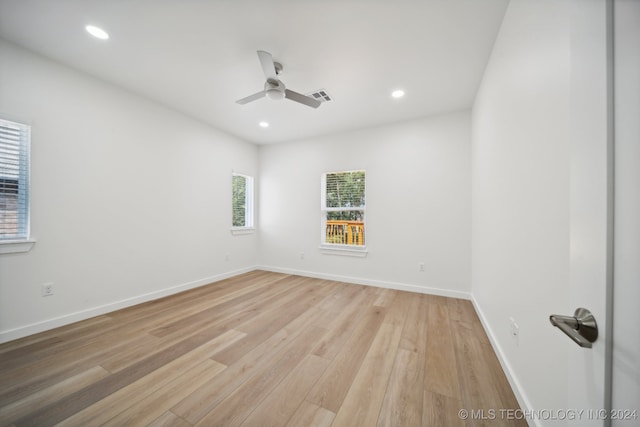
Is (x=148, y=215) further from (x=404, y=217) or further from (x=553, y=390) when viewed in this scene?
(x=553, y=390)

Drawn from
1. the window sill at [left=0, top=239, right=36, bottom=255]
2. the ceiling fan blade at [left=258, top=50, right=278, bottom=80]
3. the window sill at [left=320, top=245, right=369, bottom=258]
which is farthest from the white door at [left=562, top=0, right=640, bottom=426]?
the window sill at [left=0, top=239, right=36, bottom=255]

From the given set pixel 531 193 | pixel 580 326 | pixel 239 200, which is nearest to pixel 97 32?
pixel 239 200

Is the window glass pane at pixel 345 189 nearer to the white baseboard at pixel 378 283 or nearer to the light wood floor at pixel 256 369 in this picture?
the white baseboard at pixel 378 283

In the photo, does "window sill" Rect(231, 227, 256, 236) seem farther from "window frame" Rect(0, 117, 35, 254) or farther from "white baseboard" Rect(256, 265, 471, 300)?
"window frame" Rect(0, 117, 35, 254)

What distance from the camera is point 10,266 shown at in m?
1.99

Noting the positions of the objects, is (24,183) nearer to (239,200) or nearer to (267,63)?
(267,63)

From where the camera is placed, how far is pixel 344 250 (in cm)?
398

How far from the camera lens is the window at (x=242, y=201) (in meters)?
4.37

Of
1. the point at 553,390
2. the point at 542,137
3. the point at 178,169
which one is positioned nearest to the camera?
the point at 553,390

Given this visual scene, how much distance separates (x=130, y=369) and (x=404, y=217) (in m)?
3.55

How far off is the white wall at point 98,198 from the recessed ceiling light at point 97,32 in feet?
2.66

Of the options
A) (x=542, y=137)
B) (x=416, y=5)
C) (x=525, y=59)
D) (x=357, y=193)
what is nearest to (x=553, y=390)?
(x=542, y=137)

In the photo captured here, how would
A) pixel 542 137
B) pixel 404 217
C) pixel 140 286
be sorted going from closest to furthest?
pixel 542 137, pixel 140 286, pixel 404 217

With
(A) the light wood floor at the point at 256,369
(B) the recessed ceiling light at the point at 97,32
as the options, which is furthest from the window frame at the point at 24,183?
(B) the recessed ceiling light at the point at 97,32
